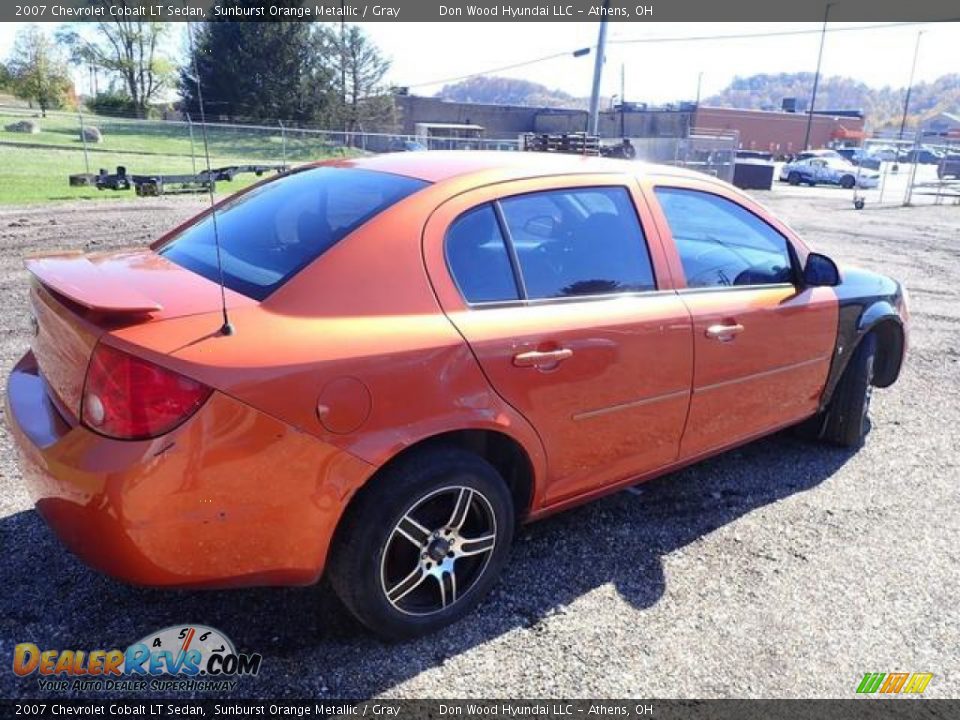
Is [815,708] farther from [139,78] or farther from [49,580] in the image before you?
[139,78]

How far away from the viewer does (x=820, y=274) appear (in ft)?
12.3

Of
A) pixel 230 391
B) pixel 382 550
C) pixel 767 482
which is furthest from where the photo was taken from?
pixel 767 482

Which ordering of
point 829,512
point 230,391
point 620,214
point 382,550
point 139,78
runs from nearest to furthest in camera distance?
point 230,391 < point 382,550 < point 620,214 < point 829,512 < point 139,78

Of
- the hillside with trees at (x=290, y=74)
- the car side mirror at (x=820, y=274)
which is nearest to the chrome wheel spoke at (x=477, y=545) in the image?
the car side mirror at (x=820, y=274)

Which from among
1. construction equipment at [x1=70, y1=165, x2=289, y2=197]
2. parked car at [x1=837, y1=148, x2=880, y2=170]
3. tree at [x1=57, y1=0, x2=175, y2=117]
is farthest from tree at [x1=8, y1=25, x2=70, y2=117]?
parked car at [x1=837, y1=148, x2=880, y2=170]

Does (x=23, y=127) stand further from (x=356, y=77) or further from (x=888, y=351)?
(x=888, y=351)

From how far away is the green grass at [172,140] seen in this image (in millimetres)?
31703

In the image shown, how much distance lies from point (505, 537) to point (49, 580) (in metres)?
1.80

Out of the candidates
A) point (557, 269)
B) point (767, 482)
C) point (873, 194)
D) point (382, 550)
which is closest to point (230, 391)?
point (382, 550)

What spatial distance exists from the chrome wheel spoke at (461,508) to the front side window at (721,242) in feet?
4.83

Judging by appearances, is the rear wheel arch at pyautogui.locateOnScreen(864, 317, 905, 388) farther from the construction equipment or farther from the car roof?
the construction equipment

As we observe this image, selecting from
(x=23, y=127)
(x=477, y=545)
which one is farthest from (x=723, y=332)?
(x=23, y=127)

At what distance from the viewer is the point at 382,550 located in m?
2.38

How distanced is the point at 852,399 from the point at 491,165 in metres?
2.79
